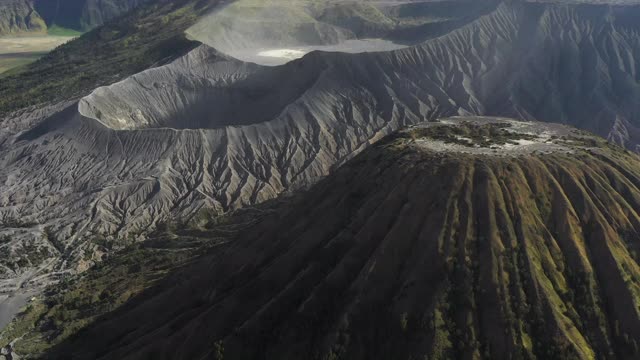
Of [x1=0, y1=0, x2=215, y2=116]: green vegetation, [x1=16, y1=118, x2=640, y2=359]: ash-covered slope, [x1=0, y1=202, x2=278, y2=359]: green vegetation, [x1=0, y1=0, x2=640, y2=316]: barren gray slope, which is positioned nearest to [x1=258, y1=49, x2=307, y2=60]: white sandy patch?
[x1=0, y1=0, x2=640, y2=316]: barren gray slope

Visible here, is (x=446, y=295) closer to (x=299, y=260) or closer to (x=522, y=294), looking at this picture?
(x=522, y=294)

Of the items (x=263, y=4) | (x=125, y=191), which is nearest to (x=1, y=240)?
(x=125, y=191)

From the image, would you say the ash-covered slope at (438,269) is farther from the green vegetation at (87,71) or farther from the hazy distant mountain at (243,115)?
the green vegetation at (87,71)

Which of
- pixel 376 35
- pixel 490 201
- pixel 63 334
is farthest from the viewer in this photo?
pixel 376 35

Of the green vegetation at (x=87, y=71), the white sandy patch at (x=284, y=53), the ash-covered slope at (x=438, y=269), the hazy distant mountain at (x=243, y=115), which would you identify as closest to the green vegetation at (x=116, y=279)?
the hazy distant mountain at (x=243, y=115)

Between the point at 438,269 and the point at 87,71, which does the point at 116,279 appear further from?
the point at 87,71

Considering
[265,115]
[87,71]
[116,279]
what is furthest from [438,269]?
[87,71]
